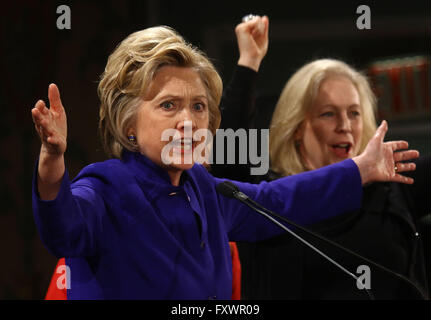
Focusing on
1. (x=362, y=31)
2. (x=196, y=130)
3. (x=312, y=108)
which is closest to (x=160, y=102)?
(x=196, y=130)

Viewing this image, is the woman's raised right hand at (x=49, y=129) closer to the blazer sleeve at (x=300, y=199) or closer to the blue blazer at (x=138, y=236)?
the blue blazer at (x=138, y=236)

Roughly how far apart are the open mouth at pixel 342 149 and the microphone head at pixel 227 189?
52 cm

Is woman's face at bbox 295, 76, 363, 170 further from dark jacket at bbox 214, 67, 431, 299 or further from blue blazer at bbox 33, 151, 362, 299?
blue blazer at bbox 33, 151, 362, 299

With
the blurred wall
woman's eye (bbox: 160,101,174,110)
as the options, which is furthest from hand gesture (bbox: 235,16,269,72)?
the blurred wall

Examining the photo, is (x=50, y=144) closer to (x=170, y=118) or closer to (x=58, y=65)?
(x=170, y=118)

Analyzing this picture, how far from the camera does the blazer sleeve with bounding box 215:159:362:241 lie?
119 centimetres

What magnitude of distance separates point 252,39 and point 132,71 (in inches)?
18.2

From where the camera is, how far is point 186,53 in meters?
1.05

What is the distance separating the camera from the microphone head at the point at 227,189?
41.8 inches

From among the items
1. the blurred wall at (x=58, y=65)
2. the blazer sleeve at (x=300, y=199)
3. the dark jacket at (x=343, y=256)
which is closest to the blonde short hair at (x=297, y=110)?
the dark jacket at (x=343, y=256)

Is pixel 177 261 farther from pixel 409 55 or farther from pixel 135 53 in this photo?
pixel 409 55

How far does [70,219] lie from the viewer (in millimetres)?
868

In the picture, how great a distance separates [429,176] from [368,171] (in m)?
0.38

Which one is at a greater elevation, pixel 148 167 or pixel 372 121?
pixel 372 121
